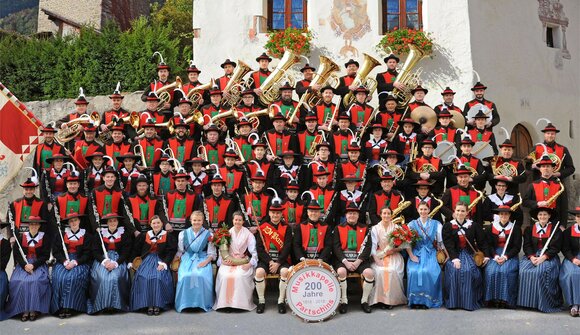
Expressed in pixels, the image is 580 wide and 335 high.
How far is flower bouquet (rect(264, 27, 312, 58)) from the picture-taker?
50.0 feet

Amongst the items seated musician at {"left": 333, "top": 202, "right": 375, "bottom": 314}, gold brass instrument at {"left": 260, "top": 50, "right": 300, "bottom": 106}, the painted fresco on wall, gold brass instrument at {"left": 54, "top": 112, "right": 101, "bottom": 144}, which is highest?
the painted fresco on wall

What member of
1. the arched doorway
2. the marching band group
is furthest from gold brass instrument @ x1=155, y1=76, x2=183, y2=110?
the arched doorway

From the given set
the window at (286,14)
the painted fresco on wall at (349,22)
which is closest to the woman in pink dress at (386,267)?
the painted fresco on wall at (349,22)

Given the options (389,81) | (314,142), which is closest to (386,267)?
(314,142)

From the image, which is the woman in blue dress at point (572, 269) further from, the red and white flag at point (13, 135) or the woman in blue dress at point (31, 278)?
the red and white flag at point (13, 135)

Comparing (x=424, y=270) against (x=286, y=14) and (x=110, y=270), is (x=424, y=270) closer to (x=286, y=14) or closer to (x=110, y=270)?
(x=110, y=270)

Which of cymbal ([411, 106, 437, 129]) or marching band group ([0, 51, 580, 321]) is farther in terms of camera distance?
cymbal ([411, 106, 437, 129])

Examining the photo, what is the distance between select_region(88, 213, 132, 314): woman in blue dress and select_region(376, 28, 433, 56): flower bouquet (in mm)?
7675

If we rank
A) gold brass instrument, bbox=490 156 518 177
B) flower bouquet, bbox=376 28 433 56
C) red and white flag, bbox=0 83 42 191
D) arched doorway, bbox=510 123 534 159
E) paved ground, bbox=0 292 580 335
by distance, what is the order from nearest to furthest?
paved ground, bbox=0 292 580 335
gold brass instrument, bbox=490 156 518 177
red and white flag, bbox=0 83 42 191
flower bouquet, bbox=376 28 433 56
arched doorway, bbox=510 123 534 159

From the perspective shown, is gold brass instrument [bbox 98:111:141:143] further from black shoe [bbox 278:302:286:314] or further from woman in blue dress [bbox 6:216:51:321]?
black shoe [bbox 278:302:286:314]

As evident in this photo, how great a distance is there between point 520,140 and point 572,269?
7804mm

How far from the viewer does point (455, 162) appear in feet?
36.2

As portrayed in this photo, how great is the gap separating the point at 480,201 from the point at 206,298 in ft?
13.4

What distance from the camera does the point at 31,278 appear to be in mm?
8977
